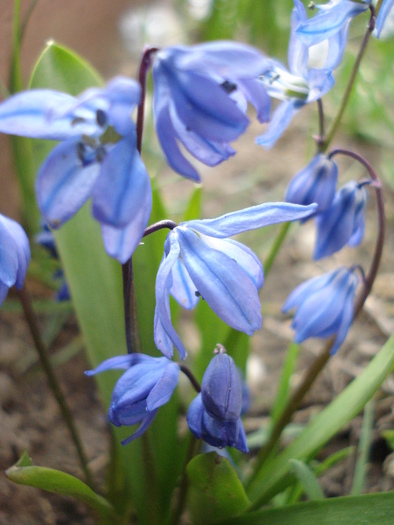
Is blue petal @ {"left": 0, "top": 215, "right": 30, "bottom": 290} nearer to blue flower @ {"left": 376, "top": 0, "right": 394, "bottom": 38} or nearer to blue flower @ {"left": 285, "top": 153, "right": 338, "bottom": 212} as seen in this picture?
blue flower @ {"left": 285, "top": 153, "right": 338, "bottom": 212}

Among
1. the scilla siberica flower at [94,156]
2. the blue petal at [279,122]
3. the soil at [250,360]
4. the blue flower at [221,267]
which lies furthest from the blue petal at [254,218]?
the soil at [250,360]

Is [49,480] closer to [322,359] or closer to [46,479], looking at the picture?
[46,479]

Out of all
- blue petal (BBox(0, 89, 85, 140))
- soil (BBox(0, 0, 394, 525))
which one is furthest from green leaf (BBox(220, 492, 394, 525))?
blue petal (BBox(0, 89, 85, 140))

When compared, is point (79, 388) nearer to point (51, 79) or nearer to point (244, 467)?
point (244, 467)

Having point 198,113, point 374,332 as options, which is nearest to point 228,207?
point 374,332

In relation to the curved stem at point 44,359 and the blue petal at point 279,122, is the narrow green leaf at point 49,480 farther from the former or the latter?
the blue petal at point 279,122

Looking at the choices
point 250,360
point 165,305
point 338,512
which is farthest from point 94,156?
point 250,360
